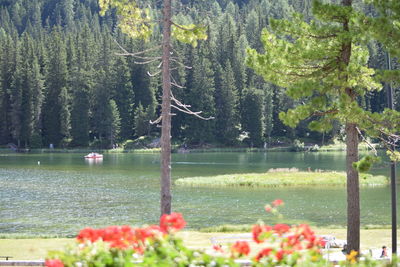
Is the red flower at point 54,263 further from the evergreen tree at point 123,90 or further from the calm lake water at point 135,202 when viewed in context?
the evergreen tree at point 123,90

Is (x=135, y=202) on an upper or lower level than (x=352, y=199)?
lower

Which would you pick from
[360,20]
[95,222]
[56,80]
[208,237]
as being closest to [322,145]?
[56,80]

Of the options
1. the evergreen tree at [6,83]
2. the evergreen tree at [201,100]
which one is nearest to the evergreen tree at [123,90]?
the evergreen tree at [201,100]

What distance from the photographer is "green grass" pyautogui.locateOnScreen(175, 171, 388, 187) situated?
54.9 meters

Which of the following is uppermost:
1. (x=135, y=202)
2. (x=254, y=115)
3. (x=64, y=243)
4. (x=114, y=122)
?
(x=254, y=115)

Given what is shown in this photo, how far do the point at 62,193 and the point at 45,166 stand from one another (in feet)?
92.6

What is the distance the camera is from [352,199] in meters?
19.0

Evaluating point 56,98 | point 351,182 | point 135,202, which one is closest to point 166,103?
point 351,182

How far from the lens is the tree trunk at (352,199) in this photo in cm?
1881

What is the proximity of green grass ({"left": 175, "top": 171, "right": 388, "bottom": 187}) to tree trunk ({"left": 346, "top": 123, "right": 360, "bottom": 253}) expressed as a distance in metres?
35.6

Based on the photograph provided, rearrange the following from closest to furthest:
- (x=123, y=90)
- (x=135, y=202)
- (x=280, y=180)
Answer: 1. (x=135, y=202)
2. (x=280, y=180)
3. (x=123, y=90)

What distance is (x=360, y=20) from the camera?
17922mm

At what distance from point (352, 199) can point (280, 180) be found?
Result: 3704cm

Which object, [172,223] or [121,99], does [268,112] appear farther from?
[172,223]
